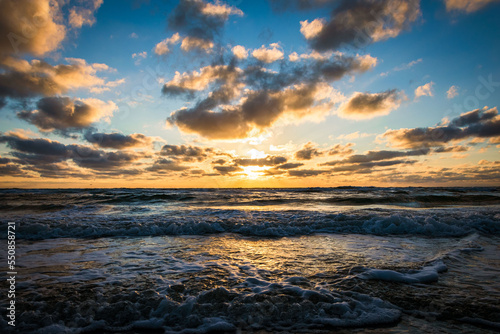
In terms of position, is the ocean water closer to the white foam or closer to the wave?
the white foam

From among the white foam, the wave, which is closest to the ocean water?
the white foam

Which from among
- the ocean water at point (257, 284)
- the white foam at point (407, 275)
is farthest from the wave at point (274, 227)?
the white foam at point (407, 275)

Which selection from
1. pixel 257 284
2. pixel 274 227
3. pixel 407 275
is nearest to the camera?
pixel 257 284

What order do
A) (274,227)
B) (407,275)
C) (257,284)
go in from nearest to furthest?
(257,284), (407,275), (274,227)

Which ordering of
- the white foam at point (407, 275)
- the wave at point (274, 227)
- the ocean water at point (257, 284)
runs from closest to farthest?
1. the ocean water at point (257, 284)
2. the white foam at point (407, 275)
3. the wave at point (274, 227)

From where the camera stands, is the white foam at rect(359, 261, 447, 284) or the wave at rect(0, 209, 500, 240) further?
the wave at rect(0, 209, 500, 240)

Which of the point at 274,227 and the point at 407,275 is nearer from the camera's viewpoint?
the point at 407,275

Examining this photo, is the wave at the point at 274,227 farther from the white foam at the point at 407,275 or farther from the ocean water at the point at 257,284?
the white foam at the point at 407,275

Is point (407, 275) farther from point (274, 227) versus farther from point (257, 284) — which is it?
point (274, 227)

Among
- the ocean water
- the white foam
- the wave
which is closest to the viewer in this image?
the ocean water

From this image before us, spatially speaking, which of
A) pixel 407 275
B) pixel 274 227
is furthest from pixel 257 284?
pixel 274 227

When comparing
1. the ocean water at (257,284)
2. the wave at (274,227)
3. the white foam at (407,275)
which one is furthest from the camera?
the wave at (274,227)

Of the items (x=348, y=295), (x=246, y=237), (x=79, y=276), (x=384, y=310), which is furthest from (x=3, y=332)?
(x=246, y=237)

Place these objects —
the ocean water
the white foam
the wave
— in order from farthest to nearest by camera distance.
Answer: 1. the wave
2. the white foam
3. the ocean water
